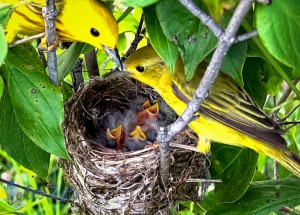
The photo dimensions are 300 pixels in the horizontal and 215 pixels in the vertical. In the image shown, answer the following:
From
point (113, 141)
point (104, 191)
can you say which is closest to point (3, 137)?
point (104, 191)

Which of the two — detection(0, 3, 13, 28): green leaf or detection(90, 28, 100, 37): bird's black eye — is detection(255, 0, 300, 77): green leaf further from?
detection(90, 28, 100, 37): bird's black eye

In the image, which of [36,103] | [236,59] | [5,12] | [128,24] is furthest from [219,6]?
[128,24]

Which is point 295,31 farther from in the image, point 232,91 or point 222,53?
point 232,91

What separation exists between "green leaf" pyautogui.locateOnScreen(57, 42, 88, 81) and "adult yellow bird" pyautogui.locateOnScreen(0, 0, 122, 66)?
43 millimetres

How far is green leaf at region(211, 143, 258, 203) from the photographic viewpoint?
1968mm

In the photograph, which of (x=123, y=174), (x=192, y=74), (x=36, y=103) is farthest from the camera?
(x=123, y=174)

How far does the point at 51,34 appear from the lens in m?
1.65

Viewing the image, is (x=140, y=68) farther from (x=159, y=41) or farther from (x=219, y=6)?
(x=219, y=6)

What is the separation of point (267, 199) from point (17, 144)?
2.57ft

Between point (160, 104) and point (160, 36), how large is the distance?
1143mm

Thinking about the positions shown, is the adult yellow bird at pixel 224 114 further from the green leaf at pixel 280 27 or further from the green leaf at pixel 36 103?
the green leaf at pixel 280 27

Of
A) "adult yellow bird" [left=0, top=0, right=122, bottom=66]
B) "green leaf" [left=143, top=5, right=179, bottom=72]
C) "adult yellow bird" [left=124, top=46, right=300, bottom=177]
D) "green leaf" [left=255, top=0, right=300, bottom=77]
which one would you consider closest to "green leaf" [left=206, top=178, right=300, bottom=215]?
"adult yellow bird" [left=124, top=46, right=300, bottom=177]

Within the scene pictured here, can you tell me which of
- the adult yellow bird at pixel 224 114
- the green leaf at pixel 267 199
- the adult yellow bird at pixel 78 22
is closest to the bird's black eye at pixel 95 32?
the adult yellow bird at pixel 78 22

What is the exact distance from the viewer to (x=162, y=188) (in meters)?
1.97
